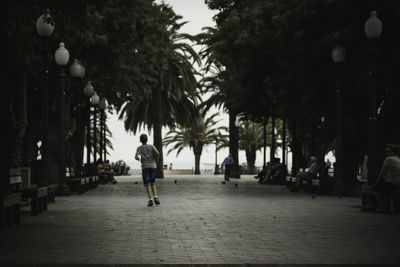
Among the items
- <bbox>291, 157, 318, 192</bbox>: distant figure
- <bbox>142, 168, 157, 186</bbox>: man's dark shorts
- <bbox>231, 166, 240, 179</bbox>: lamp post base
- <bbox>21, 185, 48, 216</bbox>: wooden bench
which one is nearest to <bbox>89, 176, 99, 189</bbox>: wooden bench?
<bbox>291, 157, 318, 192</bbox>: distant figure

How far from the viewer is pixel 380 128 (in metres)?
26.2

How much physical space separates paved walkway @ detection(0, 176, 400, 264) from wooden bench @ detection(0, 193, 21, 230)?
225 mm

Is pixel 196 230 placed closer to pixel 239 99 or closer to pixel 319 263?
pixel 319 263

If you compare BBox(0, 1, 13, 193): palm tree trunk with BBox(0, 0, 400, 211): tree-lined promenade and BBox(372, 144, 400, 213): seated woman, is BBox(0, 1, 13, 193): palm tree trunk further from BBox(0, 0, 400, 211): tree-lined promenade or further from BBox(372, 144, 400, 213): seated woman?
BBox(372, 144, 400, 213): seated woman

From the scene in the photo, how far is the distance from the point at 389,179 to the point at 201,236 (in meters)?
6.23

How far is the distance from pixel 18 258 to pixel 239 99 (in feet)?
83.9

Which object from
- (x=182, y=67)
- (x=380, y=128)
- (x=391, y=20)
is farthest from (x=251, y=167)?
(x=391, y=20)

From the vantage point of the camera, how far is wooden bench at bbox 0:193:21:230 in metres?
11.7

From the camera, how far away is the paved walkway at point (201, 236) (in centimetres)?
859

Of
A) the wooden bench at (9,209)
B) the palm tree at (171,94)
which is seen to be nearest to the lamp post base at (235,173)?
the palm tree at (171,94)

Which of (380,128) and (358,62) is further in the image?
(380,128)

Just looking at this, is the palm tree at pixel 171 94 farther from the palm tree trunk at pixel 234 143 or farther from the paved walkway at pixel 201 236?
the paved walkway at pixel 201 236

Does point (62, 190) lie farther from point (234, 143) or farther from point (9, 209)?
point (234, 143)

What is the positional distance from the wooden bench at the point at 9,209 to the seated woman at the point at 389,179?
7555mm
